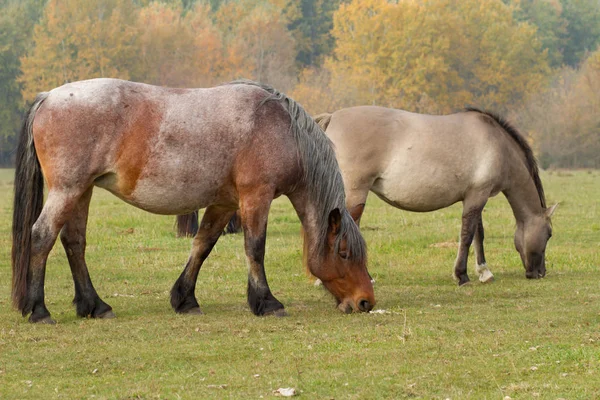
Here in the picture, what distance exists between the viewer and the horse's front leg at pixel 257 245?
28.2 ft

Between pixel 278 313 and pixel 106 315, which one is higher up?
pixel 278 313

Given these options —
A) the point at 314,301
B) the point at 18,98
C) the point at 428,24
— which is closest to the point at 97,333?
the point at 314,301

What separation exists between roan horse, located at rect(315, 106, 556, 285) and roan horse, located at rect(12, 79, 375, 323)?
7.46 feet

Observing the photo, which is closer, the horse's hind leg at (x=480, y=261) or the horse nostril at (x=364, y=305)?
the horse nostril at (x=364, y=305)

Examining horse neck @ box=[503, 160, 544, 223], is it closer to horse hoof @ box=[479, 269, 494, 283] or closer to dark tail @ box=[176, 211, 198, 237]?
horse hoof @ box=[479, 269, 494, 283]

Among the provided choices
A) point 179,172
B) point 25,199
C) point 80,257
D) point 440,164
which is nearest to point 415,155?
point 440,164

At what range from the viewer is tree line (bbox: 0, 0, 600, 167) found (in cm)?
6150

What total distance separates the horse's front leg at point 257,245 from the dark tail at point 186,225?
6809 mm

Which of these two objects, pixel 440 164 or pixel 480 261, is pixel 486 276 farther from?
pixel 440 164

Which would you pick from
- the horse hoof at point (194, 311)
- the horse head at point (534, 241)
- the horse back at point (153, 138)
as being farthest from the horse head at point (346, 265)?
the horse head at point (534, 241)

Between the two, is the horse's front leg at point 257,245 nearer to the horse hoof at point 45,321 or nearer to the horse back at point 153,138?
the horse back at point 153,138

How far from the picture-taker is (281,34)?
272 feet

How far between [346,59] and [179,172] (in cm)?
6671

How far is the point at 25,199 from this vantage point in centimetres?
837
